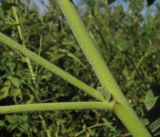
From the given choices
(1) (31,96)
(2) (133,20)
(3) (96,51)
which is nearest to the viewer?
(3) (96,51)

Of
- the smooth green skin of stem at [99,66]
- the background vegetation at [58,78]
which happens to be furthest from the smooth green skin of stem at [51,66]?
the background vegetation at [58,78]

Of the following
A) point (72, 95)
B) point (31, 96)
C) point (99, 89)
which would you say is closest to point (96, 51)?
point (99, 89)

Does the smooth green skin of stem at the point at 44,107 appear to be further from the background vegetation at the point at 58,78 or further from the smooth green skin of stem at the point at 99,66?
the background vegetation at the point at 58,78

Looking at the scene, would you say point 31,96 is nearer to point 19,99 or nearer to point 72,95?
point 19,99

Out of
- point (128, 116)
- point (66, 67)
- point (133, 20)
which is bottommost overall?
point (128, 116)

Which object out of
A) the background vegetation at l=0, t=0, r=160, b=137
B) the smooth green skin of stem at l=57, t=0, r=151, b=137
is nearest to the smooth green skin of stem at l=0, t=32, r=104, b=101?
the smooth green skin of stem at l=57, t=0, r=151, b=137

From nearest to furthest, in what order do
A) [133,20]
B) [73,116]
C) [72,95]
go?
1. [73,116]
2. [72,95]
3. [133,20]

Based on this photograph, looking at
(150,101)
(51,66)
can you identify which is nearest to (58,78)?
(150,101)
